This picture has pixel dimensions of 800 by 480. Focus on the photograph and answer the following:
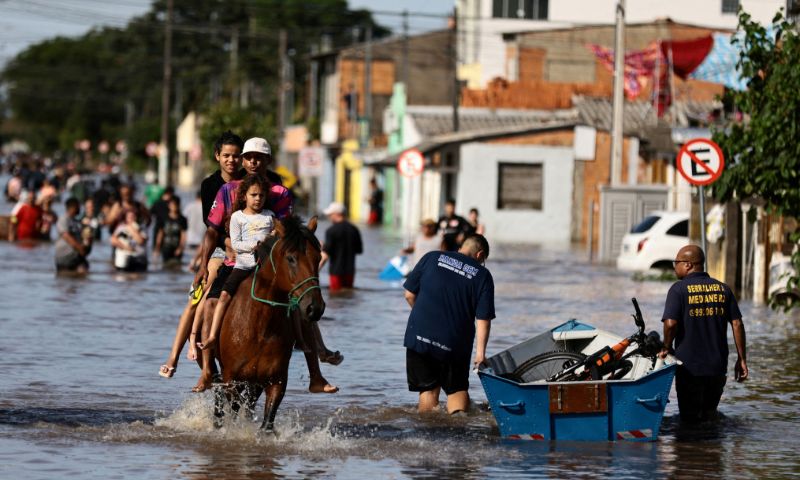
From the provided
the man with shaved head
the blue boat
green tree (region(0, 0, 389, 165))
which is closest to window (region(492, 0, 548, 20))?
green tree (region(0, 0, 389, 165))

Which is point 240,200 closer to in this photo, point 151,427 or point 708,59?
point 151,427

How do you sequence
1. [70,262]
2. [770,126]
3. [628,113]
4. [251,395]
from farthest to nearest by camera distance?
[628,113]
[70,262]
[770,126]
[251,395]

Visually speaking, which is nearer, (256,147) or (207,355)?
(207,355)

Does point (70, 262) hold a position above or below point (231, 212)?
below

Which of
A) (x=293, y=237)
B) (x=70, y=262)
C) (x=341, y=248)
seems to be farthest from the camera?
(x=70, y=262)

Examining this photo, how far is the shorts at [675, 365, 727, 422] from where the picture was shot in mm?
12758

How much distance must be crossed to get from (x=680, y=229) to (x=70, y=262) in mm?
11661

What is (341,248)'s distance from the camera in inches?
1035

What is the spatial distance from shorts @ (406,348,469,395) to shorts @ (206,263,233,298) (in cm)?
174

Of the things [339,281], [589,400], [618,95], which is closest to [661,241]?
[618,95]

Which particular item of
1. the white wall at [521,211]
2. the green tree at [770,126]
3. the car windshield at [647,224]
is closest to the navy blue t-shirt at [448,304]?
the green tree at [770,126]

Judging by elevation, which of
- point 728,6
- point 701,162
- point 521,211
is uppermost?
point 728,6

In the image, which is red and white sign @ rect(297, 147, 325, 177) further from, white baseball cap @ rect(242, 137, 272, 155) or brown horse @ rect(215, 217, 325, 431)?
brown horse @ rect(215, 217, 325, 431)

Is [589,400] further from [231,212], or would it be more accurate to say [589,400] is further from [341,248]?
[341,248]
